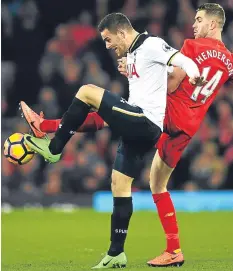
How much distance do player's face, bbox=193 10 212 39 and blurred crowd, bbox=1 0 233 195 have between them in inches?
328

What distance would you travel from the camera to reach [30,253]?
9.05 metres

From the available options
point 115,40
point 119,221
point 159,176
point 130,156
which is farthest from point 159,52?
point 119,221

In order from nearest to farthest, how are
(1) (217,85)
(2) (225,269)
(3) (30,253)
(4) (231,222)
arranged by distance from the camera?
(2) (225,269)
(1) (217,85)
(3) (30,253)
(4) (231,222)

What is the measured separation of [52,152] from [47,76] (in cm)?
1050

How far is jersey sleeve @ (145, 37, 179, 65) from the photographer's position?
7.43 meters

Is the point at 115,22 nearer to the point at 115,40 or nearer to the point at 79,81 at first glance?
the point at 115,40

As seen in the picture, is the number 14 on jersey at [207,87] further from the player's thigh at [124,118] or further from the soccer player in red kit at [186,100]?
the player's thigh at [124,118]

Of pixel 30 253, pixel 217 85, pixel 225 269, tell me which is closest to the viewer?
pixel 225 269

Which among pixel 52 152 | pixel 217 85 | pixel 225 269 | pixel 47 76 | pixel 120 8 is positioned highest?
pixel 120 8

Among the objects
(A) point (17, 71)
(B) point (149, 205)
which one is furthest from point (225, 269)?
(A) point (17, 71)

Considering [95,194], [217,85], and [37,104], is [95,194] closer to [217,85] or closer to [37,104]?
[37,104]

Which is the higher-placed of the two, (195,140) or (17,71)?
(17,71)

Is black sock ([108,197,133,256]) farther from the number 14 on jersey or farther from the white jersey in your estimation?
the number 14 on jersey

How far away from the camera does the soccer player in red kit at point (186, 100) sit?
8.21 metres
